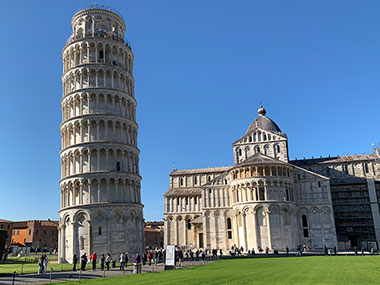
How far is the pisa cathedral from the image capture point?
55781 mm

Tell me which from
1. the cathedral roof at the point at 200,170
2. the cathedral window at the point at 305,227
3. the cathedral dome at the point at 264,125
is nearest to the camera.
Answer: the cathedral window at the point at 305,227

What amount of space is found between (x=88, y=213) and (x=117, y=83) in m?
17.1

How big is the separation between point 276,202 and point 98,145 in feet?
96.2

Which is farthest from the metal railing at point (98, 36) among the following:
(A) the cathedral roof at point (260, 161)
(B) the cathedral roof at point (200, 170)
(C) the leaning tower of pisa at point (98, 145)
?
(B) the cathedral roof at point (200, 170)

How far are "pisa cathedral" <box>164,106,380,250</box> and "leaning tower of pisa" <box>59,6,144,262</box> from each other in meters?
20.4

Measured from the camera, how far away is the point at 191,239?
7225cm

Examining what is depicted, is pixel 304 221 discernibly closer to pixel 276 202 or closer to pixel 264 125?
pixel 276 202

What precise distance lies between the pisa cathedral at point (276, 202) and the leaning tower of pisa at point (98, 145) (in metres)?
20.4

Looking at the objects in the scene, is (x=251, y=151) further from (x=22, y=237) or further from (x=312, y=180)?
(x=22, y=237)

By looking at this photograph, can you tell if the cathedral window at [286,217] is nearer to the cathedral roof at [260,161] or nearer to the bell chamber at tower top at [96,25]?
the cathedral roof at [260,161]

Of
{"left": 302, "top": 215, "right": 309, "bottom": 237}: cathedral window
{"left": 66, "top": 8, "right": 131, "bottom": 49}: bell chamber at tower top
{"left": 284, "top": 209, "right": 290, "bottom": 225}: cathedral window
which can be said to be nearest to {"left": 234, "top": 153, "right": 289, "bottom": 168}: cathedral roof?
{"left": 284, "top": 209, "right": 290, "bottom": 225}: cathedral window

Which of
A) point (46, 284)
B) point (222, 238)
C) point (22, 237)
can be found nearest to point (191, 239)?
point (222, 238)

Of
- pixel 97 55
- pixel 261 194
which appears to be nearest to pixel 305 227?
pixel 261 194

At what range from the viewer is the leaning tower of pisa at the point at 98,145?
40375mm
